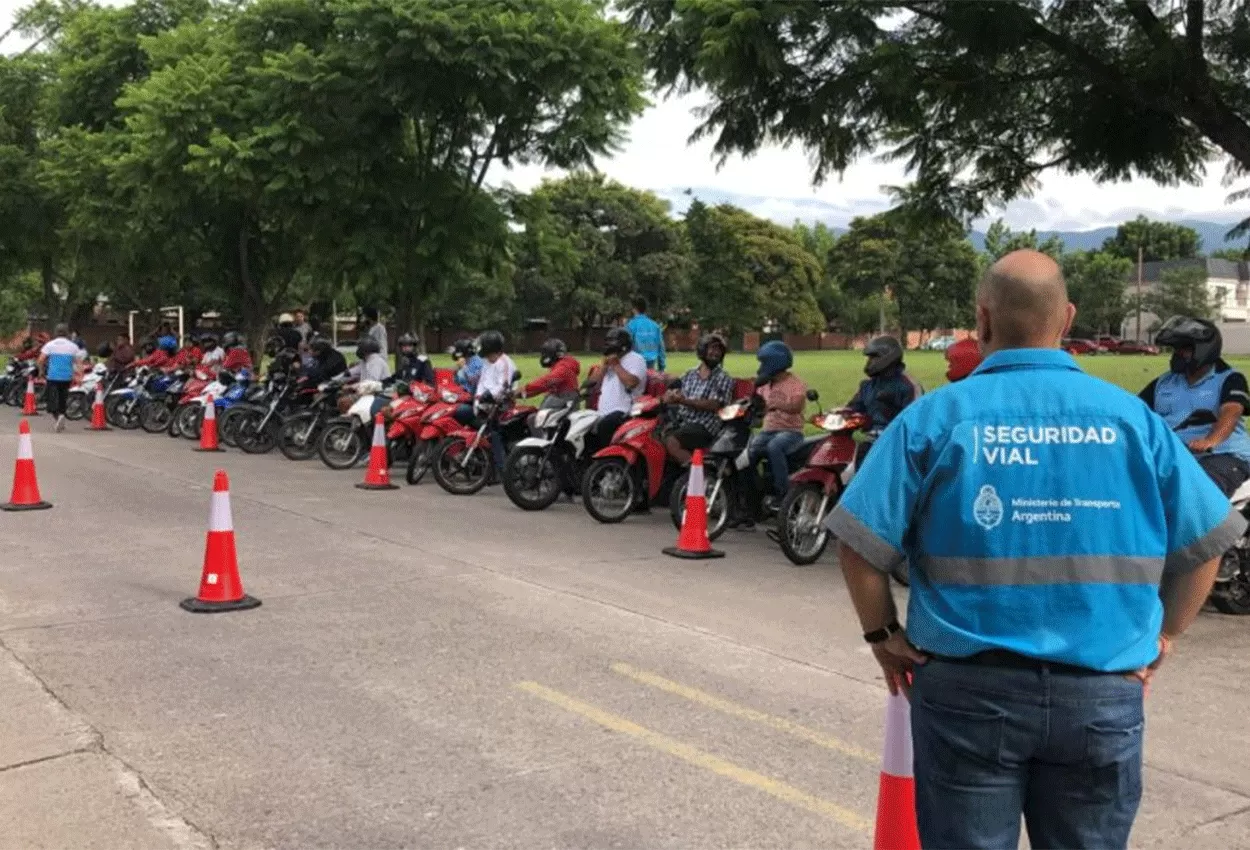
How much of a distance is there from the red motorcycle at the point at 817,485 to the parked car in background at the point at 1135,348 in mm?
80421

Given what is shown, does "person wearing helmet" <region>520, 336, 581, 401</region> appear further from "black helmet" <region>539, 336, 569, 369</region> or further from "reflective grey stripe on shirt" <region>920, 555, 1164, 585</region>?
"reflective grey stripe on shirt" <region>920, 555, 1164, 585</region>

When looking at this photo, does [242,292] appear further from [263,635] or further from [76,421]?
[263,635]

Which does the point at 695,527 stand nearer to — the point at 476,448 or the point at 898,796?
the point at 476,448

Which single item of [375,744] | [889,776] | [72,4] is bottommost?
[375,744]

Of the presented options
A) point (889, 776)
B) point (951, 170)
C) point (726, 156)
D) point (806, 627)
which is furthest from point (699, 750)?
point (951, 170)

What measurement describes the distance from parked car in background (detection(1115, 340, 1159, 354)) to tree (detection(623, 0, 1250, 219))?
7566cm

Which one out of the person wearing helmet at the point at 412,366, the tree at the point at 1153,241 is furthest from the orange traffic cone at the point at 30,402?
the tree at the point at 1153,241

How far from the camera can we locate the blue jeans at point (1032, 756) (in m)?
2.27

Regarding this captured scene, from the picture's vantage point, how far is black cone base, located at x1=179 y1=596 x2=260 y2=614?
23.5 ft

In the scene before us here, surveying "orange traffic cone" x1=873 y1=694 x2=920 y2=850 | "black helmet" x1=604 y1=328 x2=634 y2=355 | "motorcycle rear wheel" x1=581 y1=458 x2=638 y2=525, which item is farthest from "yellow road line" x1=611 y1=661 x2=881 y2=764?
"black helmet" x1=604 y1=328 x2=634 y2=355

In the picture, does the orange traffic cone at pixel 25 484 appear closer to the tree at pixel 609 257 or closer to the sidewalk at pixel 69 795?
the sidewalk at pixel 69 795

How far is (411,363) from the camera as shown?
15.5 metres

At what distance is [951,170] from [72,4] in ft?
86.8

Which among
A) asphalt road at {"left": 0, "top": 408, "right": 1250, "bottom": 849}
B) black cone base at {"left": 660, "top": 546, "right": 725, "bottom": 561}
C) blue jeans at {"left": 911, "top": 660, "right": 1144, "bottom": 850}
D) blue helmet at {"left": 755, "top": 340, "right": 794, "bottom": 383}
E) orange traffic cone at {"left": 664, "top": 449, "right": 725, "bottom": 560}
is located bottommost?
asphalt road at {"left": 0, "top": 408, "right": 1250, "bottom": 849}
